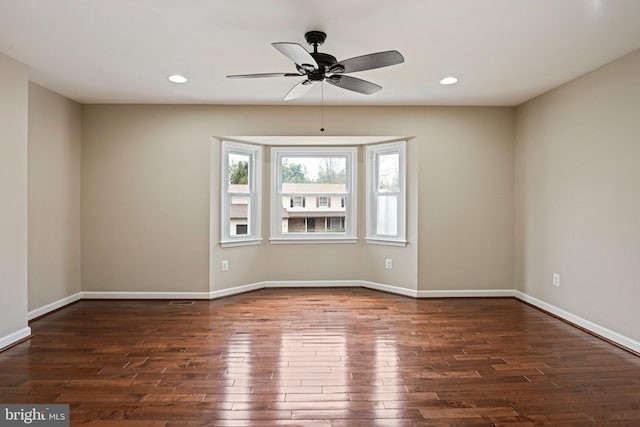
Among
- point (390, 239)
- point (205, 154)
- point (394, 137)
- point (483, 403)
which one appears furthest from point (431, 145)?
point (483, 403)

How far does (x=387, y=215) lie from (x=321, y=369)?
2.91 metres

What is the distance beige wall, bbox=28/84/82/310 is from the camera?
3.90 metres

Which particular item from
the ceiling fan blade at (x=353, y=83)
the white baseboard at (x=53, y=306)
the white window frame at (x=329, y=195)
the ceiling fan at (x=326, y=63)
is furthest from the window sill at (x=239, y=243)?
the ceiling fan blade at (x=353, y=83)

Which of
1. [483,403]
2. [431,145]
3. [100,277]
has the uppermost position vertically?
[431,145]

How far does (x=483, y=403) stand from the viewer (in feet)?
7.45

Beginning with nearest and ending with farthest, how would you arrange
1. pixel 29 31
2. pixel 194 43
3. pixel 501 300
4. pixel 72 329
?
pixel 29 31 < pixel 194 43 < pixel 72 329 < pixel 501 300

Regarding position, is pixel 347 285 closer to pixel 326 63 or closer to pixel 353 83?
pixel 353 83

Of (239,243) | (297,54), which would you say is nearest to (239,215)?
(239,243)

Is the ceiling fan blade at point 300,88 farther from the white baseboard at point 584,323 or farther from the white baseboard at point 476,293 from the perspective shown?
the white baseboard at point 584,323

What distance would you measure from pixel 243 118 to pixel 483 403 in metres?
4.00

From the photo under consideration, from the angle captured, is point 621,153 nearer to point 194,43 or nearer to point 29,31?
point 194,43

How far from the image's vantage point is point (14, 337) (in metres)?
3.20

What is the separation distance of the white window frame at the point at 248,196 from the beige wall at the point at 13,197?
2089 mm

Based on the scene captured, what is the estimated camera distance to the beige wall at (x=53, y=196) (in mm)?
3904
